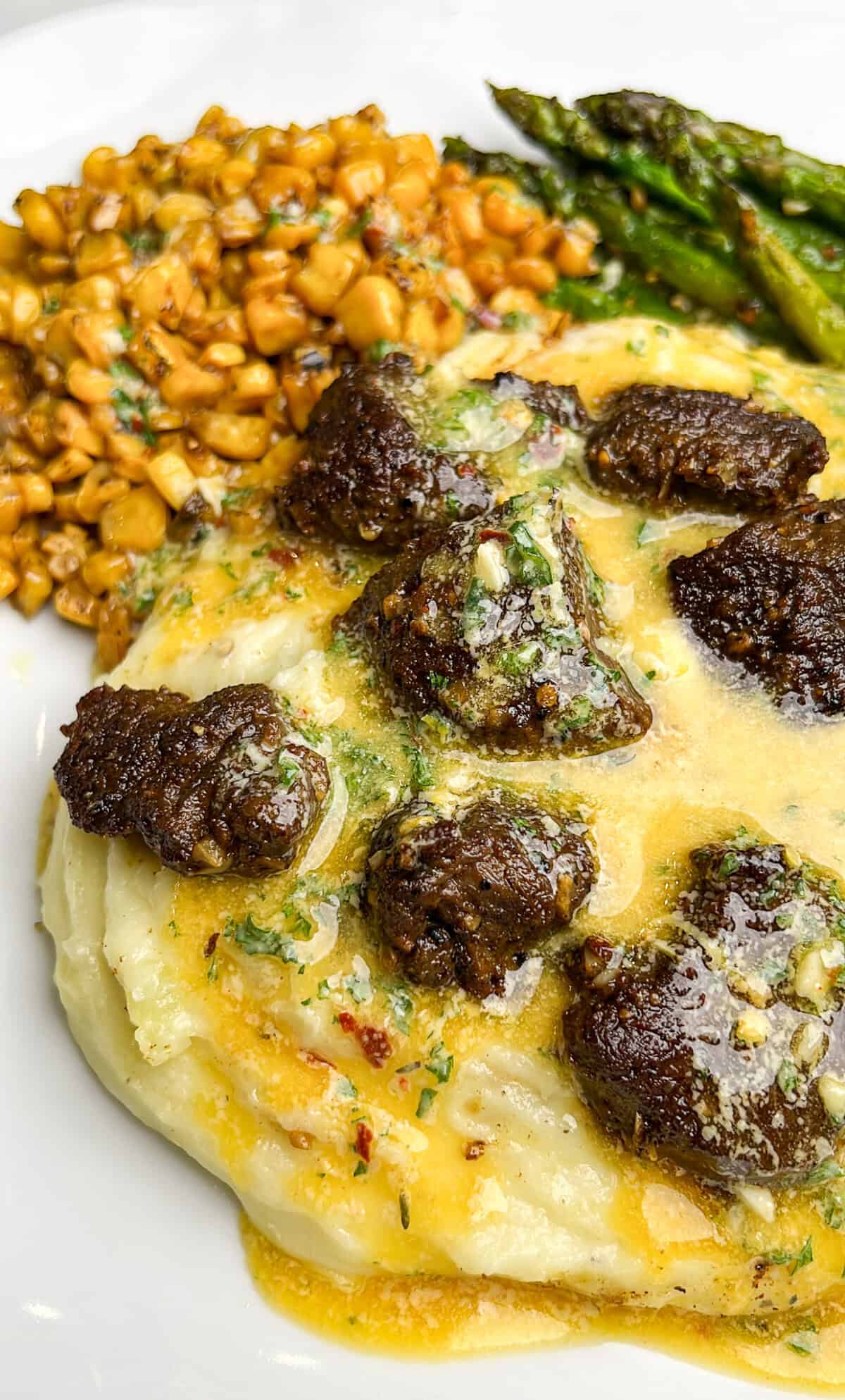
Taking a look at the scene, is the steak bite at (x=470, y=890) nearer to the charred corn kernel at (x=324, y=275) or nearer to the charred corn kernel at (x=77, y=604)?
the charred corn kernel at (x=77, y=604)

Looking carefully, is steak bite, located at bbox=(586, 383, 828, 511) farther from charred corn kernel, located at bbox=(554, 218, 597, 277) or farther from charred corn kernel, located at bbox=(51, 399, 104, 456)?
charred corn kernel, located at bbox=(51, 399, 104, 456)

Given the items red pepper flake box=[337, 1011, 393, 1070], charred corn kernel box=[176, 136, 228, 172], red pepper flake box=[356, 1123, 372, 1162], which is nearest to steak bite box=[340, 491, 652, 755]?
red pepper flake box=[337, 1011, 393, 1070]

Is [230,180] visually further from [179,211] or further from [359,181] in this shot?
[359,181]

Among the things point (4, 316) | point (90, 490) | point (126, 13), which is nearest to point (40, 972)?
point (90, 490)

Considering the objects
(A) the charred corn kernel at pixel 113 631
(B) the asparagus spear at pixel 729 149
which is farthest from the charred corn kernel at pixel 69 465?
(B) the asparagus spear at pixel 729 149

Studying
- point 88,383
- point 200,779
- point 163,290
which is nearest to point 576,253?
point 163,290

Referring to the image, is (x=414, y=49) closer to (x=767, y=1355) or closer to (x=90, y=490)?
(x=90, y=490)
